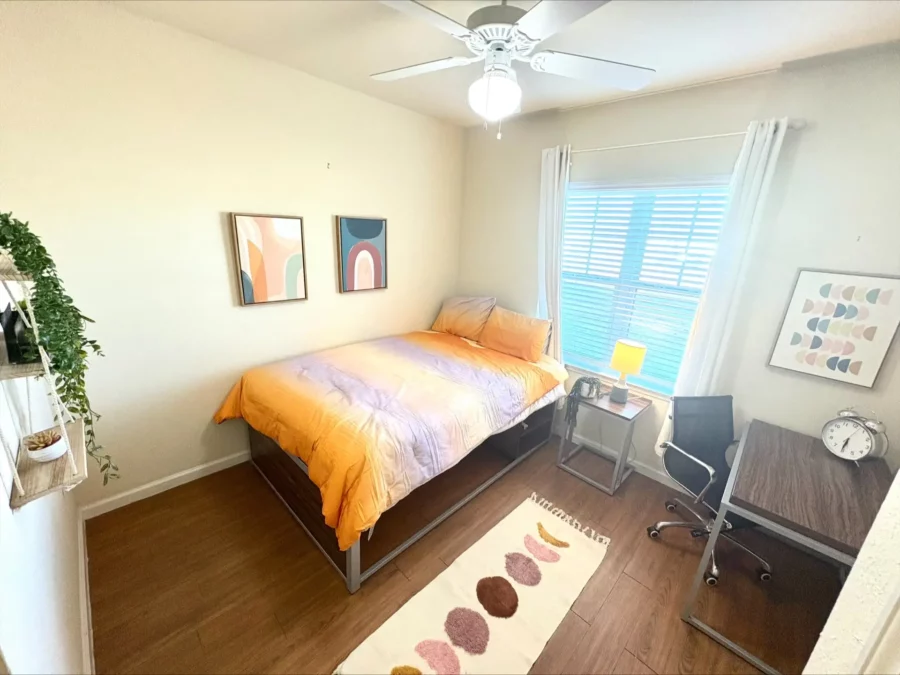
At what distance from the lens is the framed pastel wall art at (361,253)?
2.68 meters

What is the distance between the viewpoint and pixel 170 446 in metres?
2.23

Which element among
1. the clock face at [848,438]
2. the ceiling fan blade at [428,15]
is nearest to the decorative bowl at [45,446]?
the ceiling fan blade at [428,15]

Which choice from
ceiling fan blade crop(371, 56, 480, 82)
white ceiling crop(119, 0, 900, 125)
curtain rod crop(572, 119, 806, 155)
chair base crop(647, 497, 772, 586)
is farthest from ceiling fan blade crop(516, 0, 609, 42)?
chair base crop(647, 497, 772, 586)

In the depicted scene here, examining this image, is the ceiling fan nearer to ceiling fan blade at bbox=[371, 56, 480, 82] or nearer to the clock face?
ceiling fan blade at bbox=[371, 56, 480, 82]

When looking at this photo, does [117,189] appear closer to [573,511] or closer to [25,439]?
[25,439]

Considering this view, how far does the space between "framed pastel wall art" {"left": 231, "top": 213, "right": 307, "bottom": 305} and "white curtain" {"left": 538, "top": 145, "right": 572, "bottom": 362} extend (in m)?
1.80

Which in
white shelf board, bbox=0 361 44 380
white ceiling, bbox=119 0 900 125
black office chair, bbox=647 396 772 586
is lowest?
black office chair, bbox=647 396 772 586

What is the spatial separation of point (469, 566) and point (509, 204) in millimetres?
2705

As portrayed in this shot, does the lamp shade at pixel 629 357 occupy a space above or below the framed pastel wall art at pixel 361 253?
below

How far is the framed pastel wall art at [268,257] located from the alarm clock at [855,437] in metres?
3.19

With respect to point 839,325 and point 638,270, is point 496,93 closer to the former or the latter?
point 638,270

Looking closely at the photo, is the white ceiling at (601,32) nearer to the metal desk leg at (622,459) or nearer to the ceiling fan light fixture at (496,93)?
the ceiling fan light fixture at (496,93)

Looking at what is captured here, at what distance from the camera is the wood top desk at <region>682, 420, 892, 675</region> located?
1.31m

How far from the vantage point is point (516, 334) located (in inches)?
113
